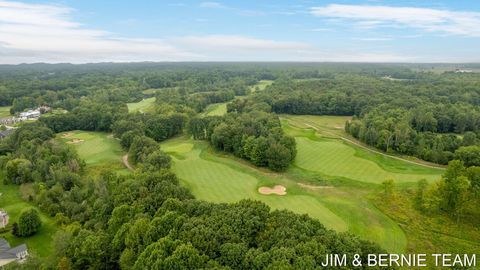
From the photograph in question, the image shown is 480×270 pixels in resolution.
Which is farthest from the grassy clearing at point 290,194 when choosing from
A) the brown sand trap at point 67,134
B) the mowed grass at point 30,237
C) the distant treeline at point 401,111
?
the brown sand trap at point 67,134

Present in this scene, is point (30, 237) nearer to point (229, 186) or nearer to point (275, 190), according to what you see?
point (229, 186)

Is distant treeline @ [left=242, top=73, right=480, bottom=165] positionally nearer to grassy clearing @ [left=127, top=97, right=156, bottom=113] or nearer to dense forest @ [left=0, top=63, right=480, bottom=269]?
dense forest @ [left=0, top=63, right=480, bottom=269]

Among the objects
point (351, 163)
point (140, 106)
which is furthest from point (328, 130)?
point (140, 106)

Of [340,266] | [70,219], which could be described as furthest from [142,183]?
[340,266]

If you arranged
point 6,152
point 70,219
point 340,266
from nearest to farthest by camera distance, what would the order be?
point 340,266 → point 70,219 → point 6,152

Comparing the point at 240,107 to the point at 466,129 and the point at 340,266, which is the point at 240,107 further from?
the point at 340,266

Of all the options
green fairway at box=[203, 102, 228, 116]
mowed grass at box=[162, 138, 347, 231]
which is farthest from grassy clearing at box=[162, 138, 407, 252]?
green fairway at box=[203, 102, 228, 116]

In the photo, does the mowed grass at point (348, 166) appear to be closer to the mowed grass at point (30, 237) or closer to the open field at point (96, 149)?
the open field at point (96, 149)
